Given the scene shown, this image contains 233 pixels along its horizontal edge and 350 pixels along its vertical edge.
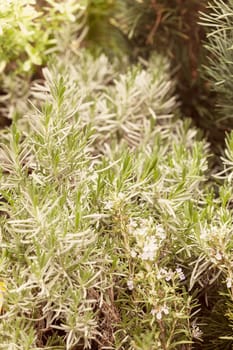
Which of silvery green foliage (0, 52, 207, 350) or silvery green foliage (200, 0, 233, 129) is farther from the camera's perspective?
silvery green foliage (200, 0, 233, 129)

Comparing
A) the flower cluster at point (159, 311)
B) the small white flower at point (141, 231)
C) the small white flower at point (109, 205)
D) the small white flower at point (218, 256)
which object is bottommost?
the flower cluster at point (159, 311)

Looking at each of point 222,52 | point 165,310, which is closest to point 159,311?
point 165,310

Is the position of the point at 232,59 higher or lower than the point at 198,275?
higher

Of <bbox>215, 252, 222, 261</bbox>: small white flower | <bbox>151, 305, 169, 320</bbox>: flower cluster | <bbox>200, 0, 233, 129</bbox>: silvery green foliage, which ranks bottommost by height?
Result: <bbox>151, 305, 169, 320</bbox>: flower cluster

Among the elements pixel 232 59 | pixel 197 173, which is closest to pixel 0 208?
pixel 197 173

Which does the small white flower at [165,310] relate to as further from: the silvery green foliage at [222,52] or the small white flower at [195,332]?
the silvery green foliage at [222,52]

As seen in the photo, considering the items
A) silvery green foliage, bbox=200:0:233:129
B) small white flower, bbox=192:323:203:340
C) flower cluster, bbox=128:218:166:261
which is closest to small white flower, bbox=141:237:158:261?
flower cluster, bbox=128:218:166:261

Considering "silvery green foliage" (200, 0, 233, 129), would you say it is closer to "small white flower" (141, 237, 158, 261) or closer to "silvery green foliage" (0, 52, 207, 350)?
"silvery green foliage" (0, 52, 207, 350)

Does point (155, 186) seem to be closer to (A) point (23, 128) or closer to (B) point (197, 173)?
(B) point (197, 173)

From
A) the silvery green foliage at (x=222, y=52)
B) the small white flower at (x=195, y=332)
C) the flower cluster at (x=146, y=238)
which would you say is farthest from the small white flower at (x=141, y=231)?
the silvery green foliage at (x=222, y=52)
